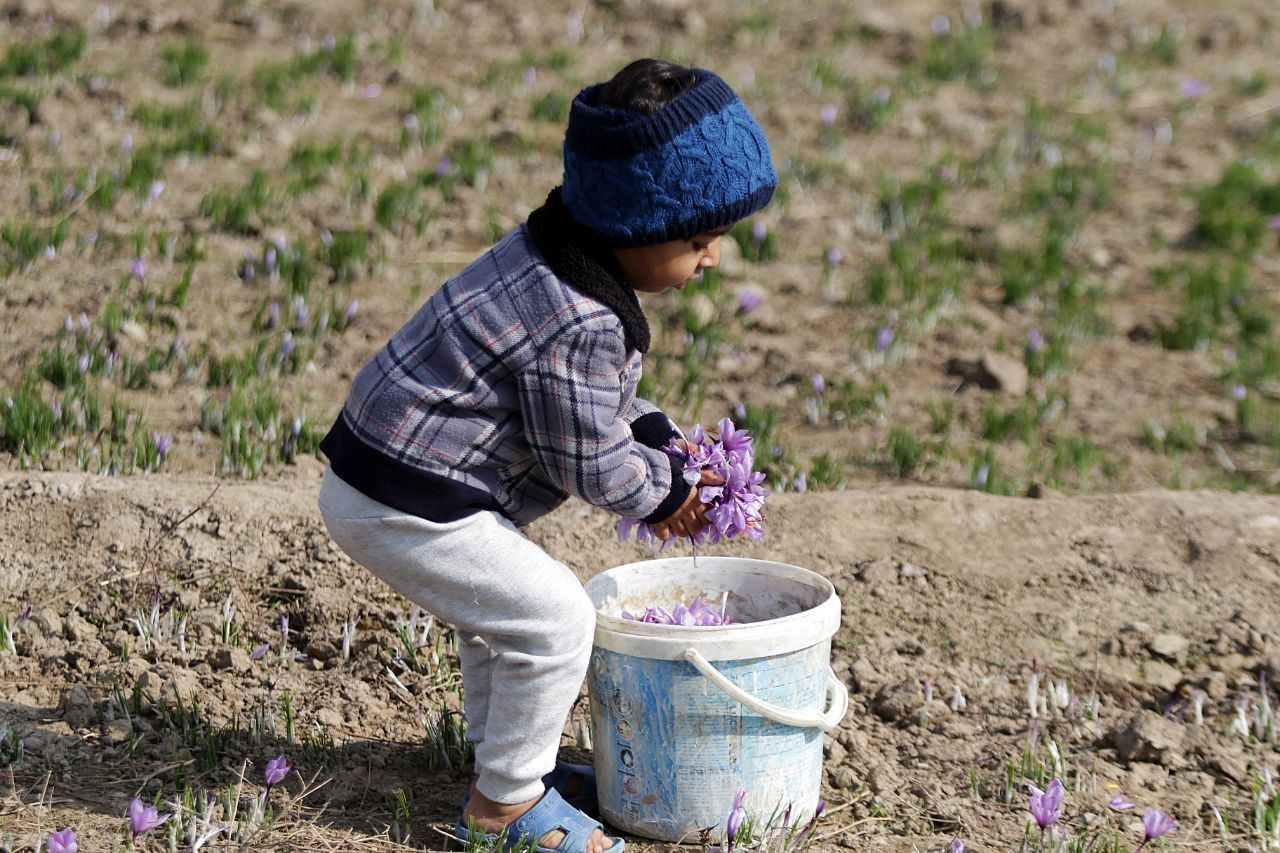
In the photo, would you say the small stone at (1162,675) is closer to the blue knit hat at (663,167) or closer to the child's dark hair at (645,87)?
the blue knit hat at (663,167)

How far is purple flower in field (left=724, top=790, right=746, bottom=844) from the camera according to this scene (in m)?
2.82

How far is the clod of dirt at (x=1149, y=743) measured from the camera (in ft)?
11.4

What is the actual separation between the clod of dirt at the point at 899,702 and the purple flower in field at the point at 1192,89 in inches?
235

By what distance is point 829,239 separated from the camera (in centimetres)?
670

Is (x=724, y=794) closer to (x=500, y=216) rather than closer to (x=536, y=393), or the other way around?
(x=536, y=393)

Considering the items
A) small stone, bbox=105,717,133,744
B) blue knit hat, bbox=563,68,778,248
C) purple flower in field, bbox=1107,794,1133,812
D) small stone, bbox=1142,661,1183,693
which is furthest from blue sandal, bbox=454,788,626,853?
small stone, bbox=1142,661,1183,693

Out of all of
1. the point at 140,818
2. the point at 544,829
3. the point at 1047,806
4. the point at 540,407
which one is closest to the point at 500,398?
the point at 540,407

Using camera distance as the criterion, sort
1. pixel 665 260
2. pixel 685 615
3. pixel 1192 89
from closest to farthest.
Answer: pixel 665 260 → pixel 685 615 → pixel 1192 89

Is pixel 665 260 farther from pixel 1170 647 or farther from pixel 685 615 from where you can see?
pixel 1170 647

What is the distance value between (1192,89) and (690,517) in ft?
22.2

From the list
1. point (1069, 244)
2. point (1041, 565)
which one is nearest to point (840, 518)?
point (1041, 565)

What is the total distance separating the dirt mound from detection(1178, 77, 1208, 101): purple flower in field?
480 centimetres

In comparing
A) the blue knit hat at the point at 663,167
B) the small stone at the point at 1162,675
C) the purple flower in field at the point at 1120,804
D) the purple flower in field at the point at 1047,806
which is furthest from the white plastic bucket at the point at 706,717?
the small stone at the point at 1162,675

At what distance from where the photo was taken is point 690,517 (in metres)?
2.90
